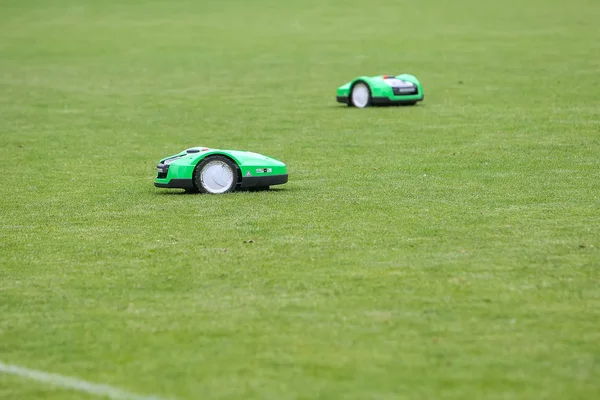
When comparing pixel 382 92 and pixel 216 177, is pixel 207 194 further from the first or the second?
pixel 382 92

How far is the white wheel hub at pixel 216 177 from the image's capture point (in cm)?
1339

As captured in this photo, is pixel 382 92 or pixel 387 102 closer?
pixel 382 92

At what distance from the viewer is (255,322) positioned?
7.93 meters

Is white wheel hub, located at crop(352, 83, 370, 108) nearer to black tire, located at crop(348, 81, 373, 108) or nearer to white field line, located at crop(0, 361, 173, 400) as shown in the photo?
black tire, located at crop(348, 81, 373, 108)

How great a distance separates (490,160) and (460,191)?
2827 mm

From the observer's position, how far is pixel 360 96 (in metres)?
24.8

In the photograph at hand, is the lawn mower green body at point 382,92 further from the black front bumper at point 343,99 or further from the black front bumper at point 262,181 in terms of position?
the black front bumper at point 262,181

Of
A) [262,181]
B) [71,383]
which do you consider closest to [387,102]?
[262,181]

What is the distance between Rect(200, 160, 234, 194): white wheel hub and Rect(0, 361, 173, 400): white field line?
21.1ft

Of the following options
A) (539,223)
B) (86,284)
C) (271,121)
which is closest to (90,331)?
(86,284)

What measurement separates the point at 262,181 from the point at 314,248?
332 centimetres

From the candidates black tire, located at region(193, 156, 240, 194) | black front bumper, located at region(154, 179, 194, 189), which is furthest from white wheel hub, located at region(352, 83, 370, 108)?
black front bumper, located at region(154, 179, 194, 189)

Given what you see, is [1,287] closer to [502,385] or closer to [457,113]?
[502,385]

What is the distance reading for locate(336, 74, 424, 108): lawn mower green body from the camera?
24.4m
